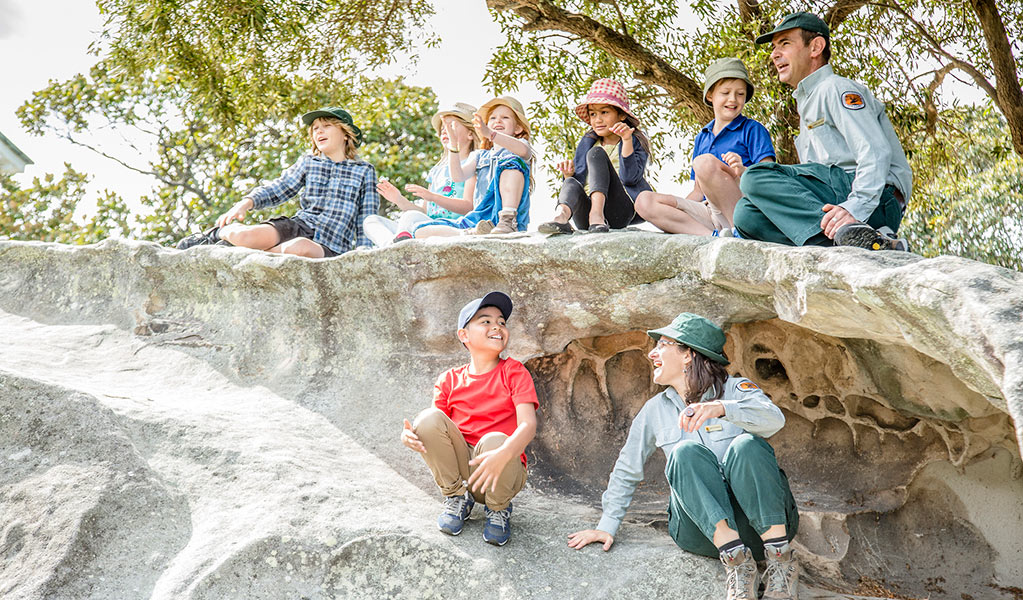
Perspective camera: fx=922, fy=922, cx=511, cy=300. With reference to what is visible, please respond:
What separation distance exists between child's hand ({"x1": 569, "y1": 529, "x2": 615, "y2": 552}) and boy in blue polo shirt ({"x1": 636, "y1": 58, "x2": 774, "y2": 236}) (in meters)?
1.80

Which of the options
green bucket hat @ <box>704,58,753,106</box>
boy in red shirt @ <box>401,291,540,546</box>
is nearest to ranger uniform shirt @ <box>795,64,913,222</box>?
green bucket hat @ <box>704,58,753,106</box>

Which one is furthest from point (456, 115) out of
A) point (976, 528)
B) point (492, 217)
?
point (976, 528)

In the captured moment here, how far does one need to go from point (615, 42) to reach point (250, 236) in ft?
11.3

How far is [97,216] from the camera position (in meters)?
14.0

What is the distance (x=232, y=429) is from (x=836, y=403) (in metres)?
3.01

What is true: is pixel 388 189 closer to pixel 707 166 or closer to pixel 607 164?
pixel 607 164

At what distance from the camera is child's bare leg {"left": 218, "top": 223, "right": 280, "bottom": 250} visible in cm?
548

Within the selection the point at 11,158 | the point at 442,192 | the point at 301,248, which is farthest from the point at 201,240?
the point at 11,158

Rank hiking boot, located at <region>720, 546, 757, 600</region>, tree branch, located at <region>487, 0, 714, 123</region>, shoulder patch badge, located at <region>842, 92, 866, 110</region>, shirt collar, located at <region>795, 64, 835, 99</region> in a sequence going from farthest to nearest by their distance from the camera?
tree branch, located at <region>487, 0, 714, 123</region> < shirt collar, located at <region>795, 64, 835, 99</region> < shoulder patch badge, located at <region>842, 92, 866, 110</region> < hiking boot, located at <region>720, 546, 757, 600</region>

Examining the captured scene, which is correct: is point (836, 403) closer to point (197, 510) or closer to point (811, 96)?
point (811, 96)

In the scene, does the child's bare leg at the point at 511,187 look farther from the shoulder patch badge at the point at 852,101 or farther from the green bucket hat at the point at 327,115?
the shoulder patch badge at the point at 852,101

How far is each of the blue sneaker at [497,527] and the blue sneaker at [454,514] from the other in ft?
0.32

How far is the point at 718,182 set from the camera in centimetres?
466

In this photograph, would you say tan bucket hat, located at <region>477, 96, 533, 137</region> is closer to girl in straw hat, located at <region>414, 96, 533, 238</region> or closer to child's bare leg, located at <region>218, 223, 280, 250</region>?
girl in straw hat, located at <region>414, 96, 533, 238</region>
